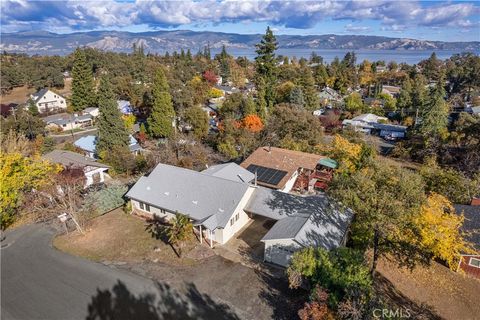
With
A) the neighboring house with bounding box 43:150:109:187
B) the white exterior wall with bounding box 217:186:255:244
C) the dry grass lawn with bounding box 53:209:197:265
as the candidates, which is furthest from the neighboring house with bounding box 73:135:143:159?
the white exterior wall with bounding box 217:186:255:244

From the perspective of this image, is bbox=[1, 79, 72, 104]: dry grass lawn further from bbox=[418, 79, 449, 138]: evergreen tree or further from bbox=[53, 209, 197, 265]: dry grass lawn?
bbox=[418, 79, 449, 138]: evergreen tree

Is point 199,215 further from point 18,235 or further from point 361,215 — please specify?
point 18,235

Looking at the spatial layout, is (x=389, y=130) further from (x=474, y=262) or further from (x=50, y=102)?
(x=50, y=102)

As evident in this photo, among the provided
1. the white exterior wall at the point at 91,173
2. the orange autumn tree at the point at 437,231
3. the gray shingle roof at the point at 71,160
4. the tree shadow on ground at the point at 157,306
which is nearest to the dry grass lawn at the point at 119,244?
the tree shadow on ground at the point at 157,306

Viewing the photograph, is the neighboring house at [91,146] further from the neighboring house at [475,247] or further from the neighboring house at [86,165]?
the neighboring house at [475,247]

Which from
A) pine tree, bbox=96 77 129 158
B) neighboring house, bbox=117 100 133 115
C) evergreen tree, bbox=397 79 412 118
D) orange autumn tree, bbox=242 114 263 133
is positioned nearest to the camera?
pine tree, bbox=96 77 129 158

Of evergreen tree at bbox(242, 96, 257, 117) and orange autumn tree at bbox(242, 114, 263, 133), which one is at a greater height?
evergreen tree at bbox(242, 96, 257, 117)
